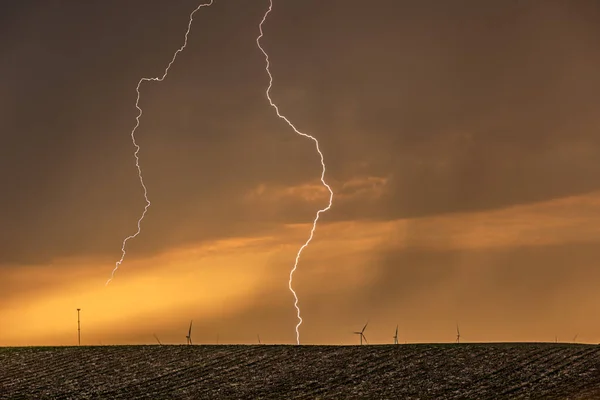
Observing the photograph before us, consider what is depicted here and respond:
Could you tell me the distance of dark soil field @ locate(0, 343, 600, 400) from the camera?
132ft

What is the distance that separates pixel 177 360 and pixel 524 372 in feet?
52.3

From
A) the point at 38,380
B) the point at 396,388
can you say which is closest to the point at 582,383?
the point at 396,388

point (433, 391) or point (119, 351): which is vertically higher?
point (119, 351)

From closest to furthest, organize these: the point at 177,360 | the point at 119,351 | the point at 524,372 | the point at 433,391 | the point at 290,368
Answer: the point at 433,391, the point at 524,372, the point at 290,368, the point at 177,360, the point at 119,351

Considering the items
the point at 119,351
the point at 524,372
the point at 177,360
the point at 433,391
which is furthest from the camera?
the point at 119,351

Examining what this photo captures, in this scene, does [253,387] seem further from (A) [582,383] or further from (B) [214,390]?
(A) [582,383]

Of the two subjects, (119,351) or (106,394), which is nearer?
(106,394)

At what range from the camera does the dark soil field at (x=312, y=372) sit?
132 ft

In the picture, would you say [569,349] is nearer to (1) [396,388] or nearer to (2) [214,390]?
(1) [396,388]

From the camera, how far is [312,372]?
44438mm

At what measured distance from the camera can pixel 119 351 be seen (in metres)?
52.6

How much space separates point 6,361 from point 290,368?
15.3 meters

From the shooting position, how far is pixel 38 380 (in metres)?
46.3

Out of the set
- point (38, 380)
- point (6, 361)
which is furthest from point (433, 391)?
point (6, 361)
